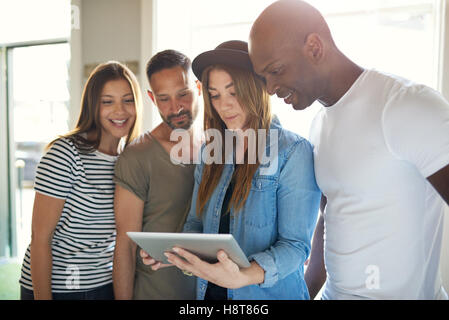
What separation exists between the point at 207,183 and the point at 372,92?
1.63 feet

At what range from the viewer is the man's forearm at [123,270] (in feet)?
3.67

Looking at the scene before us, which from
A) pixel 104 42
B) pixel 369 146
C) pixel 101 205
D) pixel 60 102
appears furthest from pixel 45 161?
pixel 60 102

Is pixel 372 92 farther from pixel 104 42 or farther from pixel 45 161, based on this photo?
pixel 104 42

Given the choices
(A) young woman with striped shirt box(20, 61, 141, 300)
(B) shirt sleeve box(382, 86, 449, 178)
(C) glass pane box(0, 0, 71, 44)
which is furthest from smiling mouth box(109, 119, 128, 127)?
(C) glass pane box(0, 0, 71, 44)

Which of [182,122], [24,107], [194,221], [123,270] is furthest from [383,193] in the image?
[24,107]

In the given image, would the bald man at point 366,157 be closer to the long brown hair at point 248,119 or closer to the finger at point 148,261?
the long brown hair at point 248,119

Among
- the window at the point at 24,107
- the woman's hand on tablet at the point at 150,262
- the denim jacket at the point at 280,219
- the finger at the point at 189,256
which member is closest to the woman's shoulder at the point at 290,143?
the denim jacket at the point at 280,219

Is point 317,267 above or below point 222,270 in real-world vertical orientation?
below

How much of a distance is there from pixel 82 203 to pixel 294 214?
0.69m

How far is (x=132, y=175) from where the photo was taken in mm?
1118

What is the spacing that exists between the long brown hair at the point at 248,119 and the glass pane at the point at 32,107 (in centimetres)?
175

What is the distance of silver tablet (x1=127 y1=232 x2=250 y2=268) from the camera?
2.30 feet

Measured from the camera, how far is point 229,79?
976 mm

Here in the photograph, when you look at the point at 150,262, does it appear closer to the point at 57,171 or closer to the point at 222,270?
the point at 222,270
